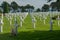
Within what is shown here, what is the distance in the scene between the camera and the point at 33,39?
14.0m

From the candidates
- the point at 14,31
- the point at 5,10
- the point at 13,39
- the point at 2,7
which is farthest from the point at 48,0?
the point at 2,7

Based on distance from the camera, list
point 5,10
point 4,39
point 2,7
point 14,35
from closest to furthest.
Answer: point 4,39 < point 14,35 < point 5,10 < point 2,7

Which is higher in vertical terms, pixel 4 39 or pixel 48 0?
pixel 48 0

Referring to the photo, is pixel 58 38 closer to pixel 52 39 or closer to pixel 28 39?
pixel 52 39

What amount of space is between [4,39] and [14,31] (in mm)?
1819

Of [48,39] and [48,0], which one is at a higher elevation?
[48,0]

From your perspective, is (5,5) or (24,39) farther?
(5,5)

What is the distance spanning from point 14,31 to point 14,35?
0.84ft

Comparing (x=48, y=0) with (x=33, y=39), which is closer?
(x=33, y=39)

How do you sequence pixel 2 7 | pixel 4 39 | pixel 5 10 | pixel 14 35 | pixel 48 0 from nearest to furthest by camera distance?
1. pixel 4 39
2. pixel 14 35
3. pixel 48 0
4. pixel 5 10
5. pixel 2 7

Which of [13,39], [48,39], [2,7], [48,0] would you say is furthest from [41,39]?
[2,7]

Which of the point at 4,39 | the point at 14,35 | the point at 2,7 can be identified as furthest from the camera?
the point at 2,7

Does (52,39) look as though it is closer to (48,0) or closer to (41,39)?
(41,39)

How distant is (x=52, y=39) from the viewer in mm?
14102
